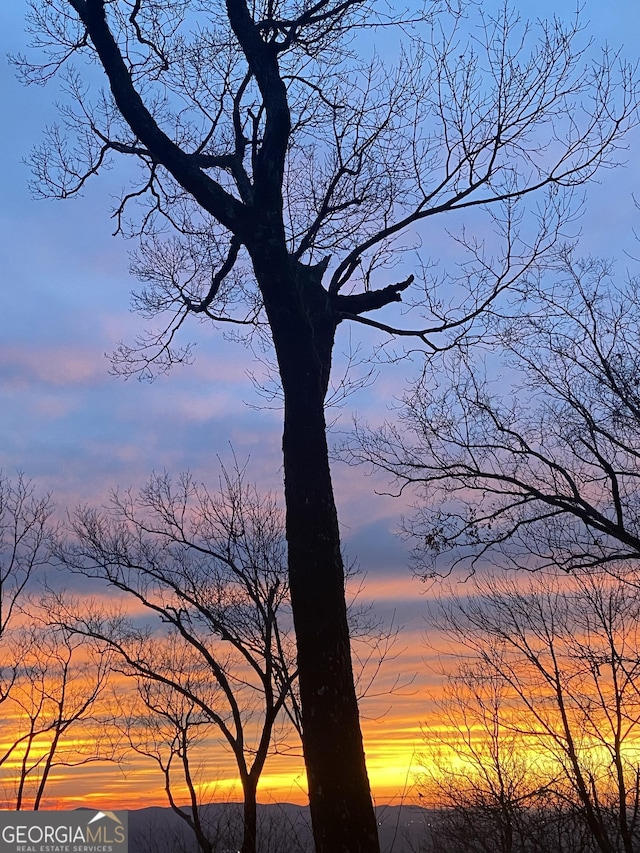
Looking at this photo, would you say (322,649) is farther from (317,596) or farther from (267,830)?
(267,830)

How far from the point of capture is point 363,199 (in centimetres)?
823

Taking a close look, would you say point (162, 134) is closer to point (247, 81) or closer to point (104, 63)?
point (104, 63)

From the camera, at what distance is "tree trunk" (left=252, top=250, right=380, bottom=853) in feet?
13.9

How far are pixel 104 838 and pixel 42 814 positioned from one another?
1415 mm

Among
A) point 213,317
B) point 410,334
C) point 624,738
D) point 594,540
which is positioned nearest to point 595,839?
point 624,738

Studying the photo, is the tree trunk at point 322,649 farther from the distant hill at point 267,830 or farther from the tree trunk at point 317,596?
the distant hill at point 267,830

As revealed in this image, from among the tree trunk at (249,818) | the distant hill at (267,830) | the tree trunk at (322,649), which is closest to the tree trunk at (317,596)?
the tree trunk at (322,649)

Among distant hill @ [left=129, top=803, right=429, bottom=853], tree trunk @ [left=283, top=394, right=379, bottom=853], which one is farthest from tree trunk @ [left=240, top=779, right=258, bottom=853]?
tree trunk @ [left=283, top=394, right=379, bottom=853]

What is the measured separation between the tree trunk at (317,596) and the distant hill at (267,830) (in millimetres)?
4145

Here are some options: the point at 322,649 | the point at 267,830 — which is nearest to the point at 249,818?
the point at 267,830

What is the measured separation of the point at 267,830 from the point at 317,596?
11.3 metres

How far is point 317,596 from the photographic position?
4703 mm

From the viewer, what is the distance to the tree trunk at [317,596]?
423 centimetres

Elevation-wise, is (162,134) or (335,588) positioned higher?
(162,134)
